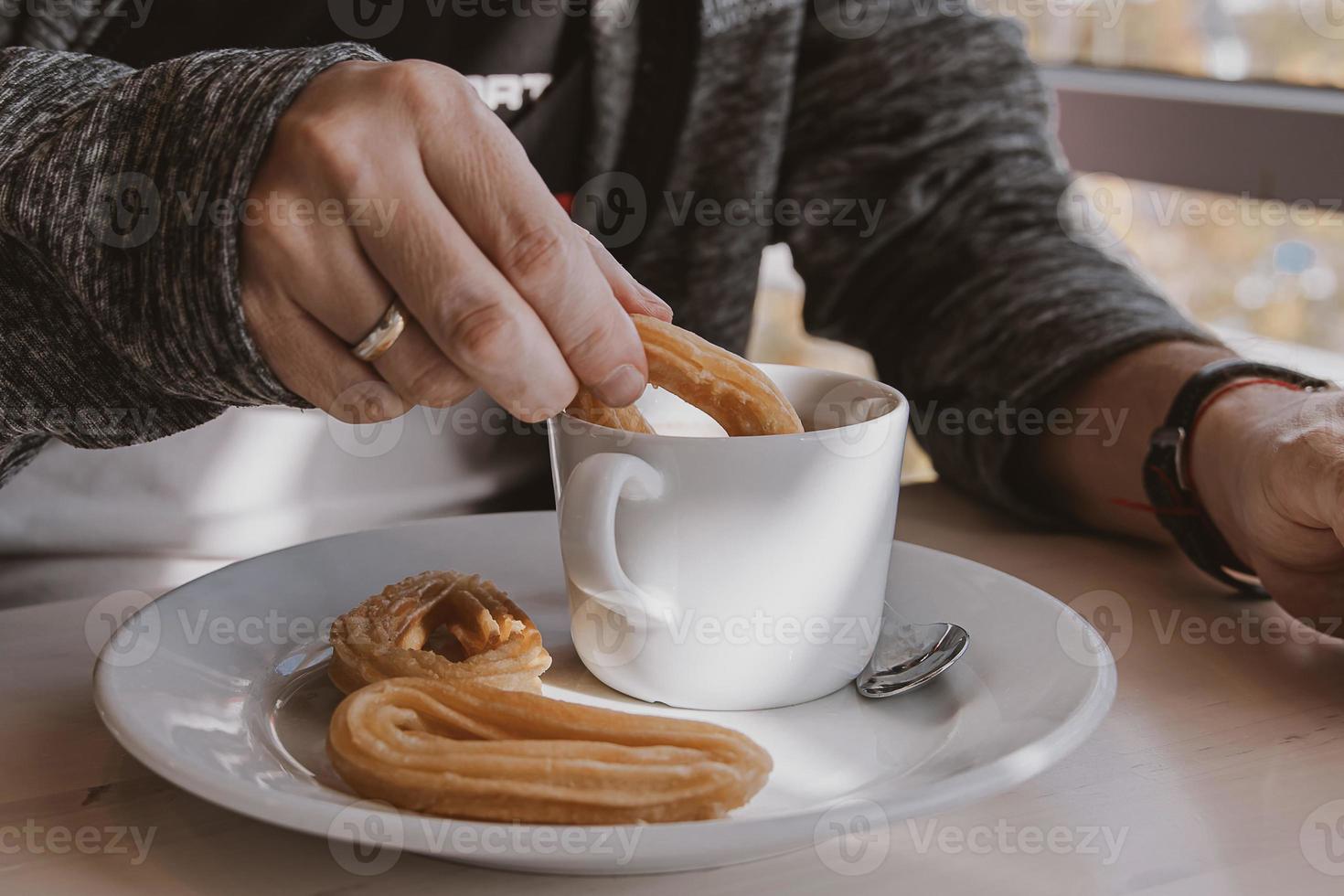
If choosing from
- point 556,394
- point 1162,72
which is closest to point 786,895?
point 556,394

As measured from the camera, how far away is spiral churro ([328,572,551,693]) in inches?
17.9

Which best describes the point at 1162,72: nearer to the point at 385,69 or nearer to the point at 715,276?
the point at 715,276

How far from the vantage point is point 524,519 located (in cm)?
65

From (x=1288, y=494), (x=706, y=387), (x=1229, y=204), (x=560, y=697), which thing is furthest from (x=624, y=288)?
(x=1229, y=204)

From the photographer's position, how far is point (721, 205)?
0.97 meters

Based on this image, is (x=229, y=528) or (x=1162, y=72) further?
(x=1162, y=72)

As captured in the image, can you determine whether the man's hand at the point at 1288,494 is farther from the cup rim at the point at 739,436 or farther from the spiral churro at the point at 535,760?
the spiral churro at the point at 535,760

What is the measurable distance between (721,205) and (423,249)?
598 mm

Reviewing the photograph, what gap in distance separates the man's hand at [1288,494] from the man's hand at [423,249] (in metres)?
0.34

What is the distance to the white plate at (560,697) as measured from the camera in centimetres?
33

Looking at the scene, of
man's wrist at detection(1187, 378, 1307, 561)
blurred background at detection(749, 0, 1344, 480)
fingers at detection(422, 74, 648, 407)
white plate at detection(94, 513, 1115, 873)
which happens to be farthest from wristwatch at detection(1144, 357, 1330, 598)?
fingers at detection(422, 74, 648, 407)

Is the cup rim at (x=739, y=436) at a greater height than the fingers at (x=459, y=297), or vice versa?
the fingers at (x=459, y=297)

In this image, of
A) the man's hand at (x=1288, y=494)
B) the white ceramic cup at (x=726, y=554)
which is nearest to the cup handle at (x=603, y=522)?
the white ceramic cup at (x=726, y=554)

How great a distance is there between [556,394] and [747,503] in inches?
3.2
